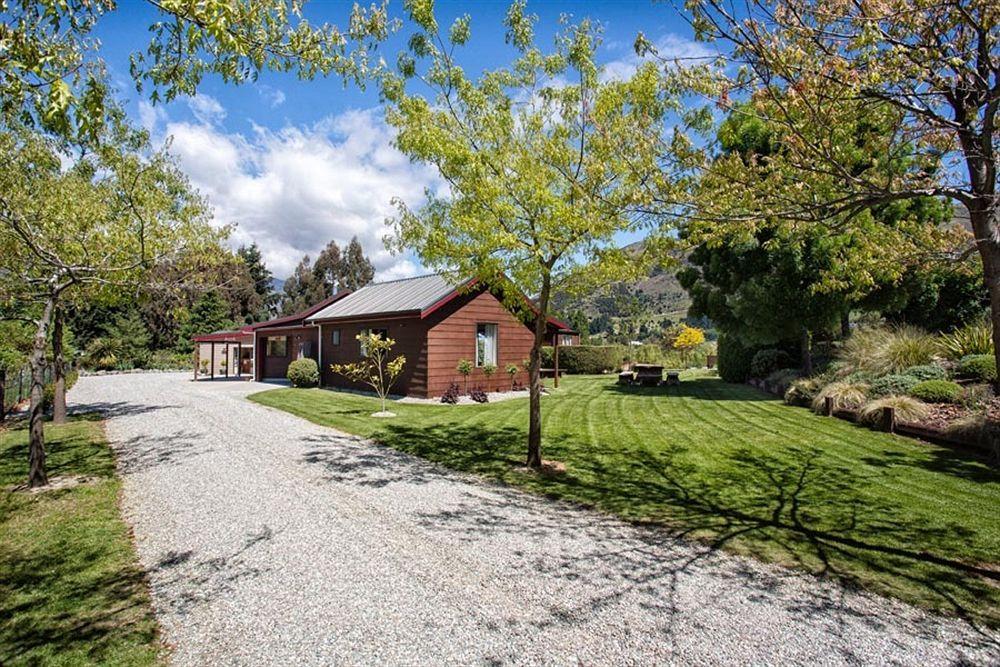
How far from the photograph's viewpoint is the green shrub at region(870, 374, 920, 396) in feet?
33.1

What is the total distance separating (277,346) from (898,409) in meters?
25.5

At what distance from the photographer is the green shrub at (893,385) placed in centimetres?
1009

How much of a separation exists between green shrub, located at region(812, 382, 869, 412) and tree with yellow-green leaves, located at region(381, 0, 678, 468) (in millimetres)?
6453

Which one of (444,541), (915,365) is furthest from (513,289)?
Result: (915,365)

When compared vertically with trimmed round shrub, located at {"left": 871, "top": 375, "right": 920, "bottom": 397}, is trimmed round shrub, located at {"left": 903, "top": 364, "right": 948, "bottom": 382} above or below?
above

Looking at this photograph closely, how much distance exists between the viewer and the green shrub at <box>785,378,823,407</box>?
1272 centimetres

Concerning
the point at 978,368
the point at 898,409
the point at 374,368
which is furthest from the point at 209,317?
the point at 978,368

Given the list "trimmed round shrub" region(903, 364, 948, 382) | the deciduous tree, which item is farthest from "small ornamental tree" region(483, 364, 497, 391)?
the deciduous tree

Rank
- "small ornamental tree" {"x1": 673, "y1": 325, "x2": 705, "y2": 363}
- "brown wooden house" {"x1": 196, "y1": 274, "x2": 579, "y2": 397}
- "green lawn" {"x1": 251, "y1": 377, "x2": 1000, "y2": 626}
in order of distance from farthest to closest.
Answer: "small ornamental tree" {"x1": 673, "y1": 325, "x2": 705, "y2": 363}, "brown wooden house" {"x1": 196, "y1": 274, "x2": 579, "y2": 397}, "green lawn" {"x1": 251, "y1": 377, "x2": 1000, "y2": 626}

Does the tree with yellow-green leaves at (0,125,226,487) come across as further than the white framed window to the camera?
A: No

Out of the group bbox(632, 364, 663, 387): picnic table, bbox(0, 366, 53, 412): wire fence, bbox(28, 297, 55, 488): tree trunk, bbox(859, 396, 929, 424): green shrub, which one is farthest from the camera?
bbox(632, 364, 663, 387): picnic table

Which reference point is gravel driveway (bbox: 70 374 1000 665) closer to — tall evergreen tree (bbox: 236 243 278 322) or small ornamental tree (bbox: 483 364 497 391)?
small ornamental tree (bbox: 483 364 497 391)

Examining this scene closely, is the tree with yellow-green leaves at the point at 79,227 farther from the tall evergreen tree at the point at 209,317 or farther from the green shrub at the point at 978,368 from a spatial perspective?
the tall evergreen tree at the point at 209,317

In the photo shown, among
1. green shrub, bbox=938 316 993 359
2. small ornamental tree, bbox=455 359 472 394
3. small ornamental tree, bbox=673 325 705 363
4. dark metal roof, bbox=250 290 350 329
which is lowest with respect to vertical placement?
small ornamental tree, bbox=455 359 472 394
